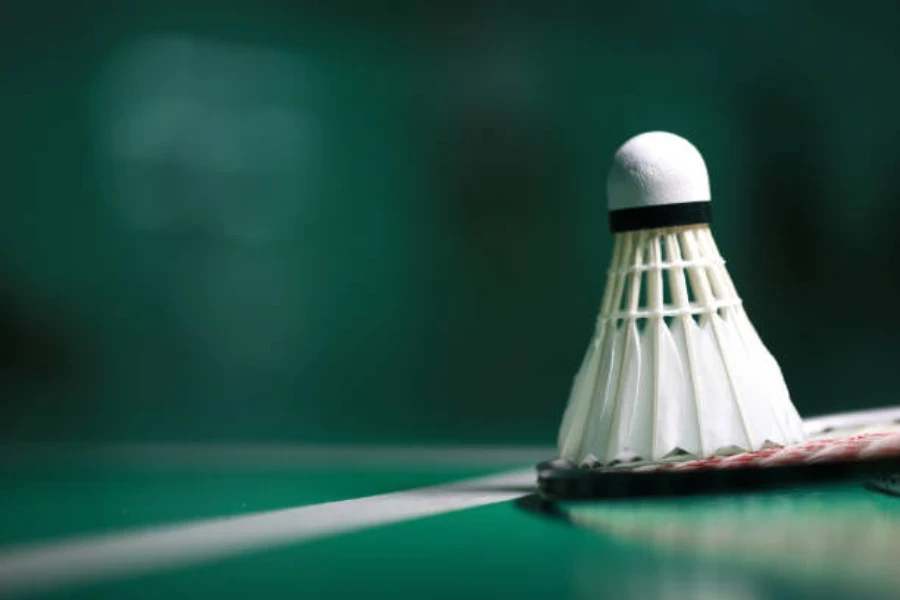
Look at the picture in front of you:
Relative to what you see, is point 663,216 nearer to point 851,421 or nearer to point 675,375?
point 675,375

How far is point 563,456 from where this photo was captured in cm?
328

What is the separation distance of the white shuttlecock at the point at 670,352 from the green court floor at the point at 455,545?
5.6 inches

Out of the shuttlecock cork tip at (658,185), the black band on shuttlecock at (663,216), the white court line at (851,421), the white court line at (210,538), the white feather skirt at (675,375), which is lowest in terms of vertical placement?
the white court line at (210,538)

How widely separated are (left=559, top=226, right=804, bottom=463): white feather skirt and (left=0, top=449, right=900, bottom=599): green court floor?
0.14 meters

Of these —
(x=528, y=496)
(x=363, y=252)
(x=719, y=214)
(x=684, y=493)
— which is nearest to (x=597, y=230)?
(x=719, y=214)

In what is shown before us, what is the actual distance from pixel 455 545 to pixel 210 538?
601 millimetres

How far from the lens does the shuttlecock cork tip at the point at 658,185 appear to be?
3.12 metres

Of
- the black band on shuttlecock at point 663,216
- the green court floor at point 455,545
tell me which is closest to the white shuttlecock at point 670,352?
the black band on shuttlecock at point 663,216

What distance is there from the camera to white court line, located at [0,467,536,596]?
2.77m

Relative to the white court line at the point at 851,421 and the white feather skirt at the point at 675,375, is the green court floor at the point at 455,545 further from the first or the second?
the white court line at the point at 851,421

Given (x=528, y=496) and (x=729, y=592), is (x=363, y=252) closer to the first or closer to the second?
(x=528, y=496)

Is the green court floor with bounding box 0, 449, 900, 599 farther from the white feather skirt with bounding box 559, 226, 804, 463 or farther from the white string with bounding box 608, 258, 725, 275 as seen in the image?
the white string with bounding box 608, 258, 725, 275

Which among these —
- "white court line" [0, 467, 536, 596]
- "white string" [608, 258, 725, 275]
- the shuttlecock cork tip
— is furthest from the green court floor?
the shuttlecock cork tip

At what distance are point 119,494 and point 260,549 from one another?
1180 mm
